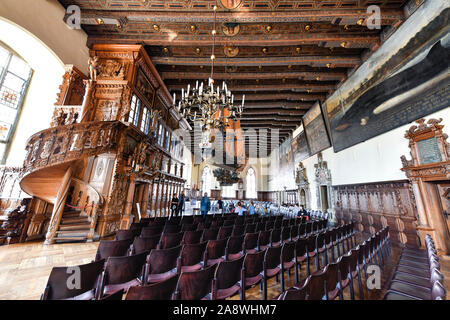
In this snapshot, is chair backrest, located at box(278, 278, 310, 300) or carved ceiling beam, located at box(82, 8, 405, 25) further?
carved ceiling beam, located at box(82, 8, 405, 25)

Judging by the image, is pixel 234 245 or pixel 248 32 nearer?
pixel 234 245

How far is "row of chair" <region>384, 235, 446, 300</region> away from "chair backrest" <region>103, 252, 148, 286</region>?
268cm

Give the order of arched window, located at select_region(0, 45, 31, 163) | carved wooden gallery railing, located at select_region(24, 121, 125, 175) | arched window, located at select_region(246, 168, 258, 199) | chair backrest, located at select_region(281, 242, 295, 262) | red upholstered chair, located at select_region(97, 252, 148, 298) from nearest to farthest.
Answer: red upholstered chair, located at select_region(97, 252, 148, 298) → chair backrest, located at select_region(281, 242, 295, 262) → carved wooden gallery railing, located at select_region(24, 121, 125, 175) → arched window, located at select_region(0, 45, 31, 163) → arched window, located at select_region(246, 168, 258, 199)

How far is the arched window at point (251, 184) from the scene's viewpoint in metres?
22.1

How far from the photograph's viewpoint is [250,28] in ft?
19.6

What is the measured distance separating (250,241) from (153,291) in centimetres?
225

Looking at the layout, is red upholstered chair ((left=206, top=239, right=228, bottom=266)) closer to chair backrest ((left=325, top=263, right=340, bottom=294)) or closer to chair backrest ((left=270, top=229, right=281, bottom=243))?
chair backrest ((left=270, top=229, right=281, bottom=243))

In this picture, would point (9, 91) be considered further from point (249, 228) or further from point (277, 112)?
point (277, 112)

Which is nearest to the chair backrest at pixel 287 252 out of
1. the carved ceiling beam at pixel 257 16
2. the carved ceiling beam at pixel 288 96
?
the carved ceiling beam at pixel 257 16

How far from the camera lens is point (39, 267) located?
9.75 ft

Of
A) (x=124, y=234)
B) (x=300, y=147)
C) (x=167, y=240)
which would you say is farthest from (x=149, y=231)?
(x=300, y=147)

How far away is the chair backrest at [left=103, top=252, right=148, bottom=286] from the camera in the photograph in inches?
67.7

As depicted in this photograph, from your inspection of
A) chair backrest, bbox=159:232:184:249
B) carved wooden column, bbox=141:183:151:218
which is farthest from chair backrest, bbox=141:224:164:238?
carved wooden column, bbox=141:183:151:218
